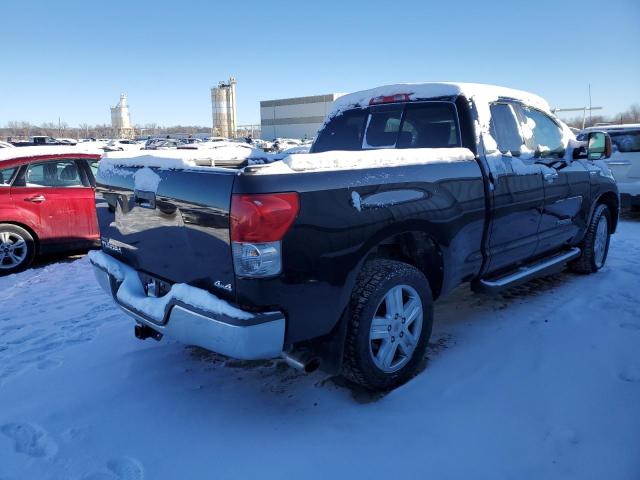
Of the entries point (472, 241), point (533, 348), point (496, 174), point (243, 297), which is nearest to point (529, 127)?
point (496, 174)

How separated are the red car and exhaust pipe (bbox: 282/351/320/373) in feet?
16.9

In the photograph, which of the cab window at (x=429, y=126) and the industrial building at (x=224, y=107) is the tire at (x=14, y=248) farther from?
the industrial building at (x=224, y=107)

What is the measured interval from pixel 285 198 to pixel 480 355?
6.80 feet

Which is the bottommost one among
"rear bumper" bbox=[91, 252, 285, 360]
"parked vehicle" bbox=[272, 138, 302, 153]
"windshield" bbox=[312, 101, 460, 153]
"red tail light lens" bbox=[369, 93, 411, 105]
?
"rear bumper" bbox=[91, 252, 285, 360]

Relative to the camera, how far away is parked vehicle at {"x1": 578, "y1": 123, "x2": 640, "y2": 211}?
8.82m

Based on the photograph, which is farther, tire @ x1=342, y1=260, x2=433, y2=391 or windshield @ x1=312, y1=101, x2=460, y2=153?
windshield @ x1=312, y1=101, x2=460, y2=153

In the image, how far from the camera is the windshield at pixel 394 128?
3.90 m

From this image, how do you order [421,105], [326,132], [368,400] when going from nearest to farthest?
[368,400] < [421,105] < [326,132]

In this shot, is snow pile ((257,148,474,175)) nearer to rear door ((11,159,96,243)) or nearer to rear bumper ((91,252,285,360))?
rear bumper ((91,252,285,360))

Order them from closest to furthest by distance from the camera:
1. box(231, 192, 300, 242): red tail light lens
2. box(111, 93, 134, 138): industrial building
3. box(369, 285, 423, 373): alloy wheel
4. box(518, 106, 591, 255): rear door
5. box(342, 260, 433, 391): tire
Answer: box(231, 192, 300, 242): red tail light lens
box(342, 260, 433, 391): tire
box(369, 285, 423, 373): alloy wheel
box(518, 106, 591, 255): rear door
box(111, 93, 134, 138): industrial building

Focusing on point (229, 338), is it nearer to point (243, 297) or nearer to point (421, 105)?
point (243, 297)

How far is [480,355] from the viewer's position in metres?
3.56

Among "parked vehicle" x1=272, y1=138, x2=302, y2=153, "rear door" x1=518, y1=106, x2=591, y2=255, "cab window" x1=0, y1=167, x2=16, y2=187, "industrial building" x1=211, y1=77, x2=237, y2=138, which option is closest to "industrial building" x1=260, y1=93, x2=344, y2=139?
"industrial building" x1=211, y1=77, x2=237, y2=138

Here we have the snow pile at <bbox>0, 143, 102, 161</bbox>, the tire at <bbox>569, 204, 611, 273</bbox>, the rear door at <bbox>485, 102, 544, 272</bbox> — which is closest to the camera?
the rear door at <bbox>485, 102, 544, 272</bbox>
